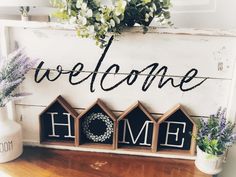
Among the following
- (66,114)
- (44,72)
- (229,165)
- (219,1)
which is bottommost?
(229,165)

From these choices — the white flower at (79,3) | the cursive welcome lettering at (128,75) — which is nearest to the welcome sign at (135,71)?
the cursive welcome lettering at (128,75)

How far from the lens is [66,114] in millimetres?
986

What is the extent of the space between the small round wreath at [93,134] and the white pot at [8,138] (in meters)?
0.22

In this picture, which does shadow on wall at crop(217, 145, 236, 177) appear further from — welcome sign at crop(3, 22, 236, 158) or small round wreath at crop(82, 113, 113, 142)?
small round wreath at crop(82, 113, 113, 142)

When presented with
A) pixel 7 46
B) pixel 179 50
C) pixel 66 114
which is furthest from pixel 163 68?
pixel 7 46

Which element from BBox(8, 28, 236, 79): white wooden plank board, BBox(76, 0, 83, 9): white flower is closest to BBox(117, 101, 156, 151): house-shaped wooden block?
BBox(8, 28, 236, 79): white wooden plank board

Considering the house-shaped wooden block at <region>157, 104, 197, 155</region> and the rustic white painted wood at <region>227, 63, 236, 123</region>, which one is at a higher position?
the rustic white painted wood at <region>227, 63, 236, 123</region>

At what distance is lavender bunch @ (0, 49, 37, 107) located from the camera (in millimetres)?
882

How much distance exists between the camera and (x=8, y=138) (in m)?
0.92

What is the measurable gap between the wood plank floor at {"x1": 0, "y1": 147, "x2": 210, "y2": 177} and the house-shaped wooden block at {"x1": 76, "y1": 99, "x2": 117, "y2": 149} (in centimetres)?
4

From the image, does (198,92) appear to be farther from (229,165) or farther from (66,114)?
(66,114)

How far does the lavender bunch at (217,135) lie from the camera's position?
0.88 m

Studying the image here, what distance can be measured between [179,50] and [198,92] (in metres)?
0.15

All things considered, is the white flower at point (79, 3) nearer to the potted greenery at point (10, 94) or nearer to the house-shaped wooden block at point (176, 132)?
the potted greenery at point (10, 94)
